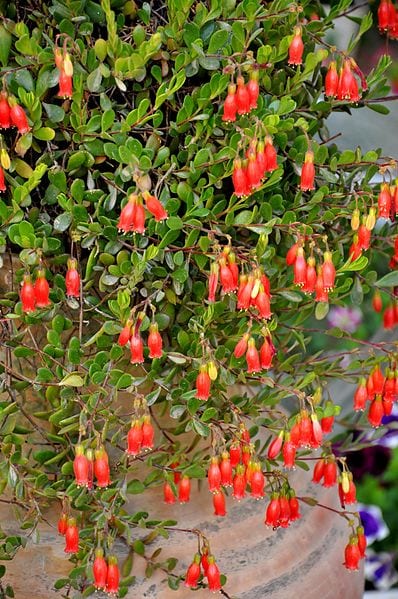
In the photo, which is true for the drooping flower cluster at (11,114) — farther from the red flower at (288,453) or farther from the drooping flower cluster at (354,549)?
the drooping flower cluster at (354,549)

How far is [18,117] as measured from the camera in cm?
87

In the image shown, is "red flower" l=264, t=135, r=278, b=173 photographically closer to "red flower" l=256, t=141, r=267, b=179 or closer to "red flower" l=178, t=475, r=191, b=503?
"red flower" l=256, t=141, r=267, b=179

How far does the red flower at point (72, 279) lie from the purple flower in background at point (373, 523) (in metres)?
1.00

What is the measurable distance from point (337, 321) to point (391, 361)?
6.71ft

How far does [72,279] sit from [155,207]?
0.12 m

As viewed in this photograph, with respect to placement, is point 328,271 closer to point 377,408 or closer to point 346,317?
point 377,408

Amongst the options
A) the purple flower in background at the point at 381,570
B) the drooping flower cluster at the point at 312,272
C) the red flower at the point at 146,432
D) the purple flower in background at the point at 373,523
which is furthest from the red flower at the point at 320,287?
the purple flower in background at the point at 381,570

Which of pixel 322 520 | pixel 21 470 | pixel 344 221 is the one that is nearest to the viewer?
pixel 21 470

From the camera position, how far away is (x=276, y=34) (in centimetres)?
101

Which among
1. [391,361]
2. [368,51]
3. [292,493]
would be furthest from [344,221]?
[368,51]

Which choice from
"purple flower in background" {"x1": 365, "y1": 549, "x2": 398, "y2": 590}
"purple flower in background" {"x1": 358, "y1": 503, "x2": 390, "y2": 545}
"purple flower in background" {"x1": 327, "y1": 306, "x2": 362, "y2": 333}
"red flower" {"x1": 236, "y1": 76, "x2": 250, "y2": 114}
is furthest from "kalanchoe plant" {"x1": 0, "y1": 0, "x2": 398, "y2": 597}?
"purple flower in background" {"x1": 327, "y1": 306, "x2": 362, "y2": 333}

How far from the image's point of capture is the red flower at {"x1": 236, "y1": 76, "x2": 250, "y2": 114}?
889 mm

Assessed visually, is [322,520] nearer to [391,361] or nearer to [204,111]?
Answer: [391,361]

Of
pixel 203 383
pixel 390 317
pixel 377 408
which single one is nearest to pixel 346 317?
pixel 390 317
